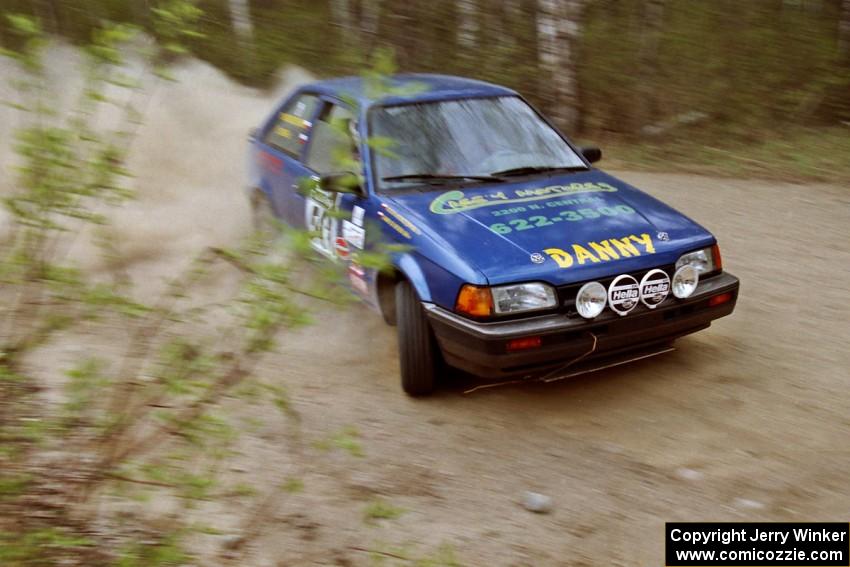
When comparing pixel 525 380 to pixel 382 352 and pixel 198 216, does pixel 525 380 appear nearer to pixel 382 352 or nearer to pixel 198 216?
pixel 382 352

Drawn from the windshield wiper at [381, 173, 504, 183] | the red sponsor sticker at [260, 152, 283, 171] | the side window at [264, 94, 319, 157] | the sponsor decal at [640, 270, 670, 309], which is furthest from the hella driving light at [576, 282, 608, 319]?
the red sponsor sticker at [260, 152, 283, 171]

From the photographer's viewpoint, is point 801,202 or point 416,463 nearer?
point 416,463

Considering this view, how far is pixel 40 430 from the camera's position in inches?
99.3

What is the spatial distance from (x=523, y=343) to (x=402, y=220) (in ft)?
3.28

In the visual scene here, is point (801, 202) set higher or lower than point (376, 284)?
lower

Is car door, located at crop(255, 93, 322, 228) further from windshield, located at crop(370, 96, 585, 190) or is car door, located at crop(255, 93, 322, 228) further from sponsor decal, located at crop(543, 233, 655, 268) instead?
sponsor decal, located at crop(543, 233, 655, 268)

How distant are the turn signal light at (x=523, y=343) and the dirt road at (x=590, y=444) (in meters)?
0.47

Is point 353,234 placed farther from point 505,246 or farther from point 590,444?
point 590,444

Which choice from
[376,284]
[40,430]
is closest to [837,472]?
[376,284]

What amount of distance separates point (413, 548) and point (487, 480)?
0.66 m

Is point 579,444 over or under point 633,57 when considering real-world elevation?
under

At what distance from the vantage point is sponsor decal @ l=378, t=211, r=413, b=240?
483 centimetres

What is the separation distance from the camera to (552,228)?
473cm

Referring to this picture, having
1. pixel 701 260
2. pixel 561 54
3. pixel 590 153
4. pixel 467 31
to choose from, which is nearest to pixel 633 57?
pixel 561 54
